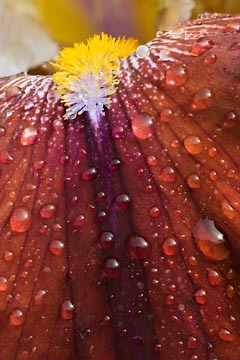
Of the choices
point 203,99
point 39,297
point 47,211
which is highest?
point 203,99

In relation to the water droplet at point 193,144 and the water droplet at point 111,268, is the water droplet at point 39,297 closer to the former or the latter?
the water droplet at point 111,268

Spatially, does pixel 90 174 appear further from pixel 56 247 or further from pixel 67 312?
pixel 67 312

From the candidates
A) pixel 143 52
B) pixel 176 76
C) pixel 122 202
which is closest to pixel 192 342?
pixel 122 202

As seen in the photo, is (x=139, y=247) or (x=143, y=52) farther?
(x=143, y=52)

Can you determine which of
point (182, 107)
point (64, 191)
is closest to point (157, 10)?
point (182, 107)

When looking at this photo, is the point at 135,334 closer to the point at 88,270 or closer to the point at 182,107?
the point at 88,270
